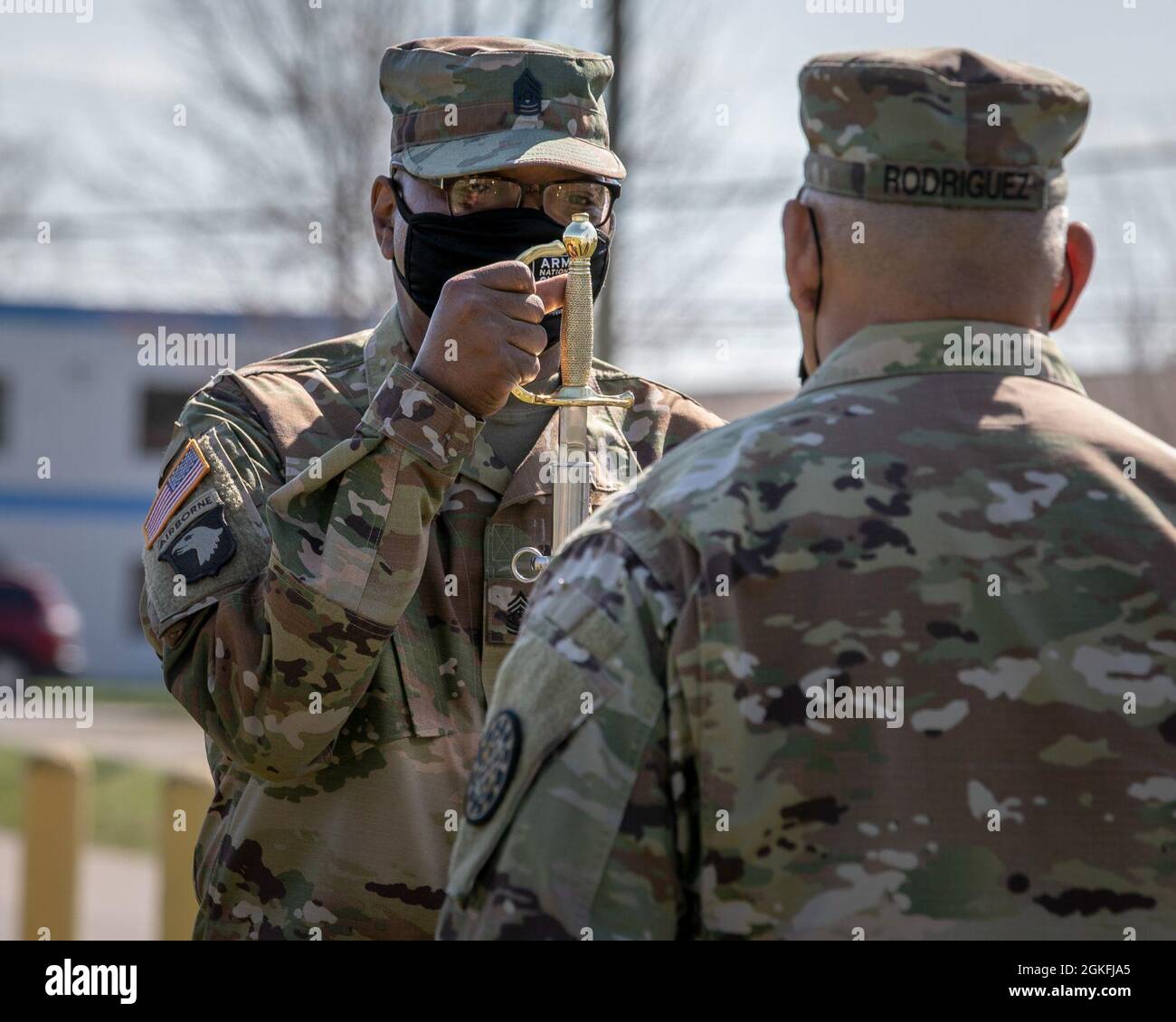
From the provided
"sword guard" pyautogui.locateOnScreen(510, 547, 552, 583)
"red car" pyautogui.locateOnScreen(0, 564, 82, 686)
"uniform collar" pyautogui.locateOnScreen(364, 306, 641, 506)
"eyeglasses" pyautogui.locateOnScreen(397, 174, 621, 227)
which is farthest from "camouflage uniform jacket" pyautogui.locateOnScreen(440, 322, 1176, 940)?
"red car" pyautogui.locateOnScreen(0, 564, 82, 686)

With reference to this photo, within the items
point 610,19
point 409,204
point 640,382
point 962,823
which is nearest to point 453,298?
point 409,204

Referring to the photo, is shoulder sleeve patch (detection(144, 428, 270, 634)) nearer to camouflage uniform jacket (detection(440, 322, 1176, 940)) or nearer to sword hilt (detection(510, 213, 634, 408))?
sword hilt (detection(510, 213, 634, 408))

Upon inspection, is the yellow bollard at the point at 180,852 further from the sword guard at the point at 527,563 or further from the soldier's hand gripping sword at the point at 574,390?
the soldier's hand gripping sword at the point at 574,390

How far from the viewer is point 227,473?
2.91 meters

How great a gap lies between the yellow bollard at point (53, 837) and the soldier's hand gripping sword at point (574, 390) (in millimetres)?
4811

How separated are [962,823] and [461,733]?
122 centimetres

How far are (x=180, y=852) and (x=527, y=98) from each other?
4534 mm

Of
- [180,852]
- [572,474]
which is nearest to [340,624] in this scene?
[572,474]

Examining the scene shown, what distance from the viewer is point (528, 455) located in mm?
3133

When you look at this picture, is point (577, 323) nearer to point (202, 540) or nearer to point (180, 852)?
point (202, 540)

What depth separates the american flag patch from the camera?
9.56 feet

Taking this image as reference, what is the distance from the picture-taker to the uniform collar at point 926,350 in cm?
203
